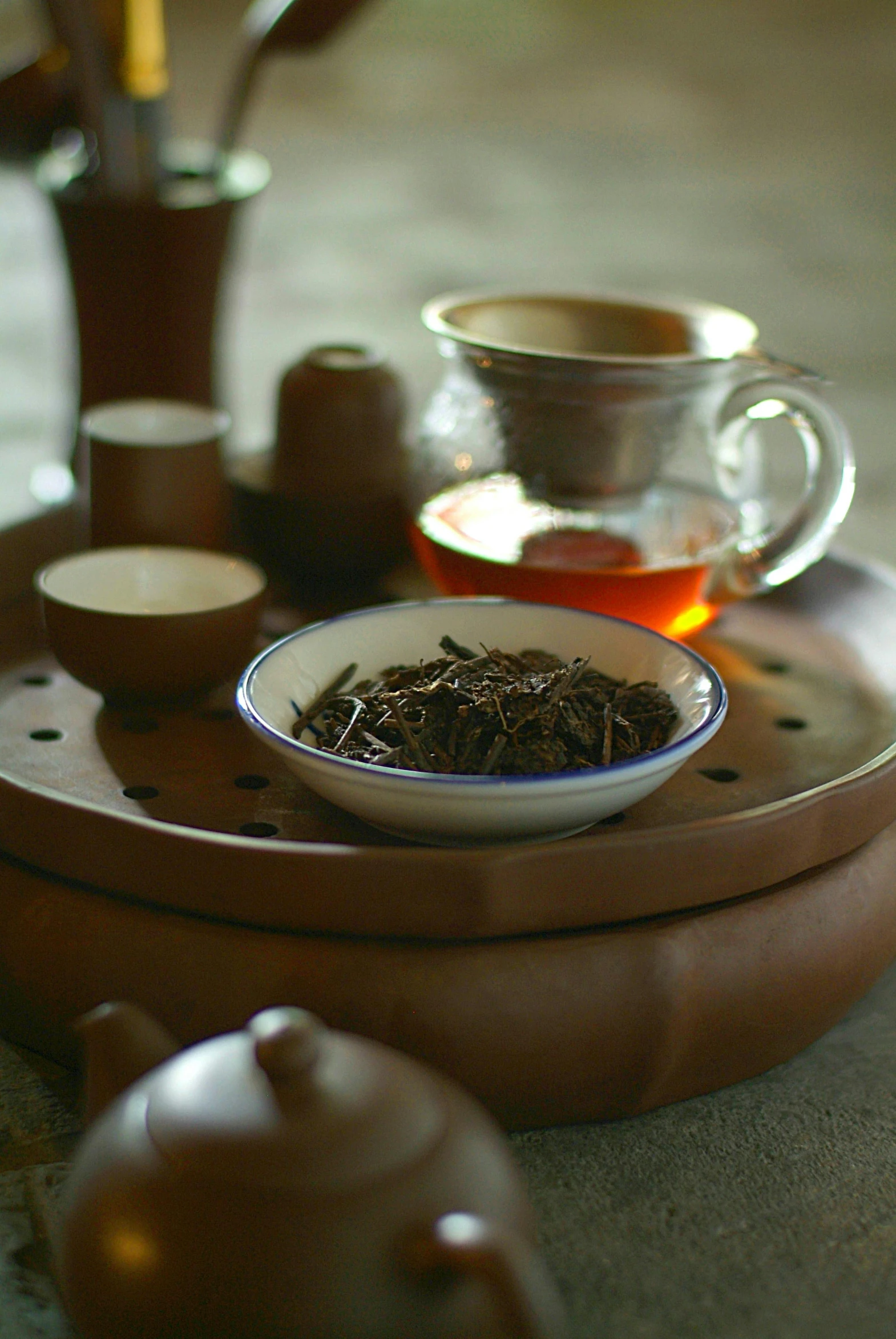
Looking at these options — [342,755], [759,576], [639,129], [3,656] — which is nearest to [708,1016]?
[342,755]

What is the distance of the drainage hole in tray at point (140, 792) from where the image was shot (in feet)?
2.20

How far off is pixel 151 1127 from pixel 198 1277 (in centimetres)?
5

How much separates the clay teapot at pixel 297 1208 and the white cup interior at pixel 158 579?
40 cm

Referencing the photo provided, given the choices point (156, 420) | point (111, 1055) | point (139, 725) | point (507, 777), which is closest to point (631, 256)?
point (156, 420)

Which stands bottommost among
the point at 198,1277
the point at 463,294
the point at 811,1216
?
the point at 811,1216

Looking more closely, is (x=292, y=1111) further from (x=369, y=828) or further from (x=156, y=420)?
(x=156, y=420)

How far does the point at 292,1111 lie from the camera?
44 centimetres

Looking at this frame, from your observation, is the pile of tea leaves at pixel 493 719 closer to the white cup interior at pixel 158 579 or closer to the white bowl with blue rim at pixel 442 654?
the white bowl with blue rim at pixel 442 654

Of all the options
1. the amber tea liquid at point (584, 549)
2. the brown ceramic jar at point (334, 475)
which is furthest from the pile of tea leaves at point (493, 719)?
the brown ceramic jar at point (334, 475)

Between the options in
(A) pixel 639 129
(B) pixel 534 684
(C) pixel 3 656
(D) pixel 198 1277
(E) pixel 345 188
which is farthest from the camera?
(A) pixel 639 129

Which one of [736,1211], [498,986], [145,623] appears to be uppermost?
[145,623]

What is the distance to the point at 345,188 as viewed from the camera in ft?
12.5

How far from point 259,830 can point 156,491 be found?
12.3 inches

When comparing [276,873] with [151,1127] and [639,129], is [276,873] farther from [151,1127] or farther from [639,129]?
[639,129]
